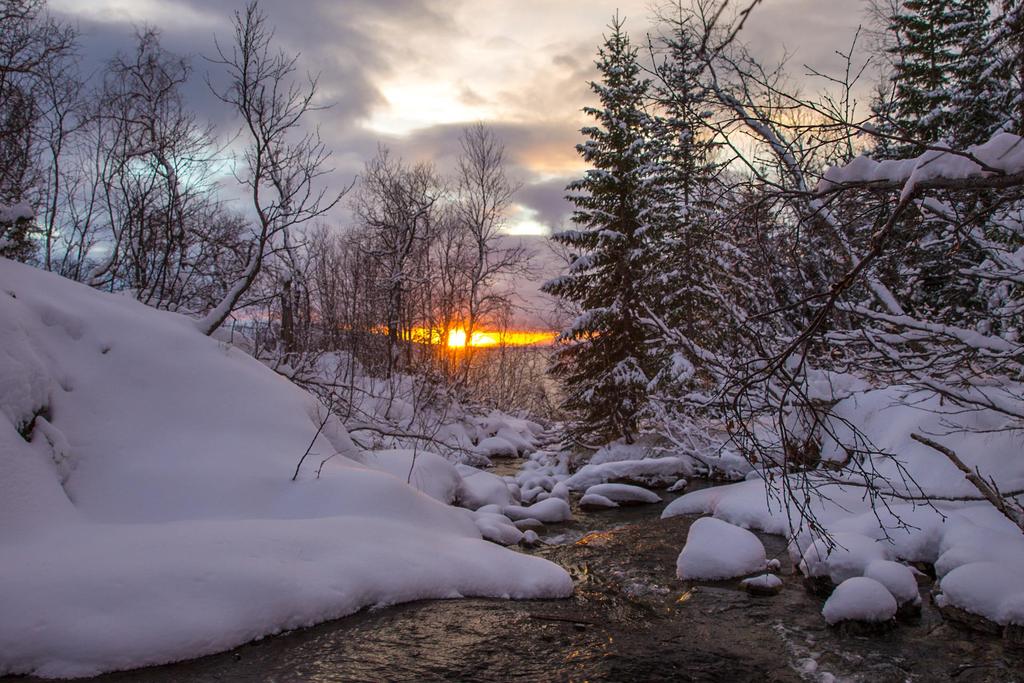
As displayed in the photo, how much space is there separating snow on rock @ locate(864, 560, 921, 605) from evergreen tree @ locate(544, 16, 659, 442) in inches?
394

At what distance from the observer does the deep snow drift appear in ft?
13.4

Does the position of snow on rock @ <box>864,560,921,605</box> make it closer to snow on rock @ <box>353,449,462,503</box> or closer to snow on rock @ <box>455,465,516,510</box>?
snow on rock @ <box>353,449,462,503</box>

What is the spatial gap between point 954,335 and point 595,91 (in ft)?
44.2

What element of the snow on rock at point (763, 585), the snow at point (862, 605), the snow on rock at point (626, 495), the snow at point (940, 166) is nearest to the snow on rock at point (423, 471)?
the snow on rock at point (626, 495)

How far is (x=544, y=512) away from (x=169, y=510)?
19.9 feet

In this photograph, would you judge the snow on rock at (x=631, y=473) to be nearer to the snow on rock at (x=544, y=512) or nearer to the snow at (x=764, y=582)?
the snow on rock at (x=544, y=512)

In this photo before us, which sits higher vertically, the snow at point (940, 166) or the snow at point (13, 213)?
the snow at point (13, 213)

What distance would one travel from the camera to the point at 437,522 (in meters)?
6.94

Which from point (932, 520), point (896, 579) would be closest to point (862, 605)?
point (896, 579)

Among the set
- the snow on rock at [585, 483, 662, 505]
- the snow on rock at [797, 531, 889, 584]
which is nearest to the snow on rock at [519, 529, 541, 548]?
the snow on rock at [585, 483, 662, 505]

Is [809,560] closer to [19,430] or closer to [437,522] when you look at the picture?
[437,522]

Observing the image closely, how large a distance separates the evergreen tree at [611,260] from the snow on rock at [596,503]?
5245mm

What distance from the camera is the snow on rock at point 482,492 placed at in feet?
34.0

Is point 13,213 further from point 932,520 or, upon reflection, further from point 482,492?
point 932,520
